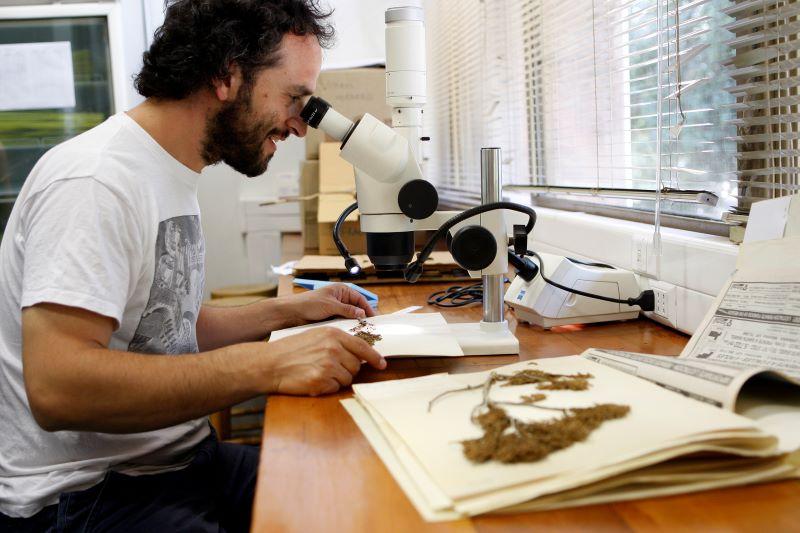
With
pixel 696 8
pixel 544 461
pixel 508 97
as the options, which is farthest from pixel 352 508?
pixel 508 97

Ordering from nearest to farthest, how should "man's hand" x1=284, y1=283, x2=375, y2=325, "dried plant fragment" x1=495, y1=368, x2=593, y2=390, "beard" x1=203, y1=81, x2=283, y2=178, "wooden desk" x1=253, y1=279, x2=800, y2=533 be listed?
"wooden desk" x1=253, y1=279, x2=800, y2=533 < "dried plant fragment" x1=495, y1=368, x2=593, y2=390 < "beard" x1=203, y1=81, x2=283, y2=178 < "man's hand" x1=284, y1=283, x2=375, y2=325

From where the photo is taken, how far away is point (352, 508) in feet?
2.23

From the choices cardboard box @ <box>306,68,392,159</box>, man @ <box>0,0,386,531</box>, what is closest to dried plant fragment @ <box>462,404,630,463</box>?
man @ <box>0,0,386,531</box>

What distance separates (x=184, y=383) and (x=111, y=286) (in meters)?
0.17

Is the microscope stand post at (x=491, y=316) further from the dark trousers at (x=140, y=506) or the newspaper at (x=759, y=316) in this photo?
the dark trousers at (x=140, y=506)

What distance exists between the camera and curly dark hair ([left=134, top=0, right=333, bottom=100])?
4.47 ft

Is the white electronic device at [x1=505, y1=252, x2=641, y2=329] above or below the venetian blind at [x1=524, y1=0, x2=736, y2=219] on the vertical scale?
below

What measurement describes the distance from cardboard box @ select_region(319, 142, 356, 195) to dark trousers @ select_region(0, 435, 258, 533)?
1.64 meters

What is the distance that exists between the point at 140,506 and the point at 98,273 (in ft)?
1.22

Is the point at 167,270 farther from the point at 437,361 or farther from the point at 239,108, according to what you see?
the point at 437,361

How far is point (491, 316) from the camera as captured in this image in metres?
1.35

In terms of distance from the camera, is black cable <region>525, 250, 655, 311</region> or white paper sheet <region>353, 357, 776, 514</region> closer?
white paper sheet <region>353, 357, 776, 514</region>

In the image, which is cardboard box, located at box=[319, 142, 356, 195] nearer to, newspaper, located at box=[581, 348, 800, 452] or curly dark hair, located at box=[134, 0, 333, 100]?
curly dark hair, located at box=[134, 0, 333, 100]

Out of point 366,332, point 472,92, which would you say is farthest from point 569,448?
point 472,92
